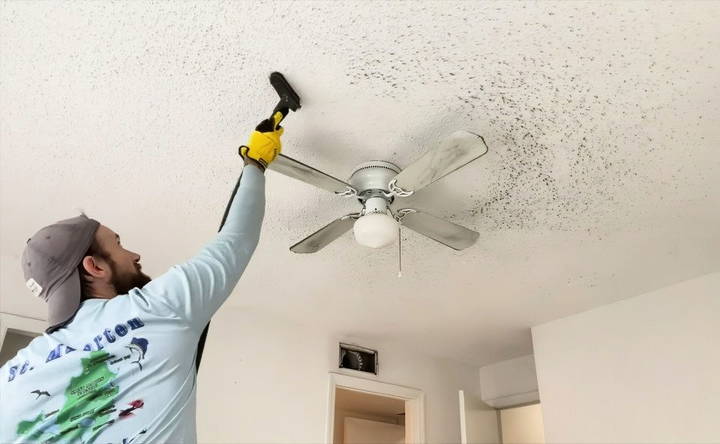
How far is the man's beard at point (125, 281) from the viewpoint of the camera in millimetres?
1213

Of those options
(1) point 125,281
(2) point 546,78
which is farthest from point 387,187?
(1) point 125,281

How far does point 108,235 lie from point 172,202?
38.4 inches

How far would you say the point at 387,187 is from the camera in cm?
185

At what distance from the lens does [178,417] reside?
108cm

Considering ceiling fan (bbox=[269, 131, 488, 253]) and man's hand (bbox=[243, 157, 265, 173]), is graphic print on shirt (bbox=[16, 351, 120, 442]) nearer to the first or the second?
man's hand (bbox=[243, 157, 265, 173])

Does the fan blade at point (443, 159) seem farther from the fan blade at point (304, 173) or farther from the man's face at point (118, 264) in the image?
the man's face at point (118, 264)

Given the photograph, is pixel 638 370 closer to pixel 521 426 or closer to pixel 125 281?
pixel 521 426

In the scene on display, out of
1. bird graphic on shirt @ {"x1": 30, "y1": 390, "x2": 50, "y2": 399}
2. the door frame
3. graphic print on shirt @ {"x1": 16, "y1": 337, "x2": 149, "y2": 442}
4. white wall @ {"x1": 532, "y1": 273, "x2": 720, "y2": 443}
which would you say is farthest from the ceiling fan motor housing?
the door frame

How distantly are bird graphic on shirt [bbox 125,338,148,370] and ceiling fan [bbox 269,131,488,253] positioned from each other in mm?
718

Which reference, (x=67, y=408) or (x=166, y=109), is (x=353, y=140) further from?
(x=67, y=408)

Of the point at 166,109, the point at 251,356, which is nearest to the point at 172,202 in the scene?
the point at 166,109

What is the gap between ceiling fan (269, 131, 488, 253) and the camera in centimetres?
159

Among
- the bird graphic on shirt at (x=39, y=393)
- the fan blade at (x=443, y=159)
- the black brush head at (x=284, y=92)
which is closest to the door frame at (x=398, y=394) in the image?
the fan blade at (x=443, y=159)

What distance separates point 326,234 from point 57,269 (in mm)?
1003
